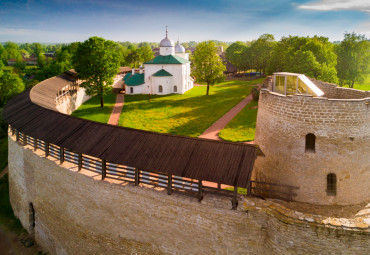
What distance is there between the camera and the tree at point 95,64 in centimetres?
3250

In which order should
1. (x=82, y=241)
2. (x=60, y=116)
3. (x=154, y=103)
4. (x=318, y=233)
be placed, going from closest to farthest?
(x=318, y=233)
(x=82, y=241)
(x=60, y=116)
(x=154, y=103)

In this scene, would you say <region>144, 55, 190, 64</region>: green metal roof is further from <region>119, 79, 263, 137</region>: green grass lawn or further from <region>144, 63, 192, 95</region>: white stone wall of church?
<region>119, 79, 263, 137</region>: green grass lawn

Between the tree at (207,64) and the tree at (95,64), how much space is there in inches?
516

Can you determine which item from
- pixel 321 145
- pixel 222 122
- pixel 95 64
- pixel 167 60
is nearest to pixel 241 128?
pixel 222 122

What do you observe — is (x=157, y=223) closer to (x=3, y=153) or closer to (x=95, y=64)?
(x=3, y=153)

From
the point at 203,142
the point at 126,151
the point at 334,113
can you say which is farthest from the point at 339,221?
the point at 126,151

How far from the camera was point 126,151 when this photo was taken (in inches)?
402

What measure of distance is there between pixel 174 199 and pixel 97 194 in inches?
132

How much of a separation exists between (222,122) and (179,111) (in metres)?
6.68

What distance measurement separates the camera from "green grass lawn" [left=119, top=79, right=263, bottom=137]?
26156 millimetres

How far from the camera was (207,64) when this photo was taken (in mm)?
41844

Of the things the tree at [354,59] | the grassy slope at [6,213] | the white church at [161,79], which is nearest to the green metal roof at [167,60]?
the white church at [161,79]

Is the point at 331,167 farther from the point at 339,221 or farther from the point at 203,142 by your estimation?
the point at 203,142

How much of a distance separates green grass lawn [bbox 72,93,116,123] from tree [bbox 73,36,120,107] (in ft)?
6.41
